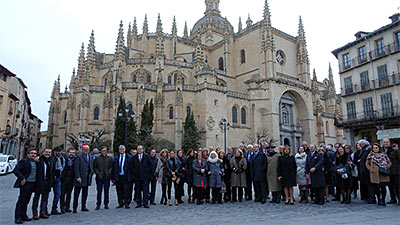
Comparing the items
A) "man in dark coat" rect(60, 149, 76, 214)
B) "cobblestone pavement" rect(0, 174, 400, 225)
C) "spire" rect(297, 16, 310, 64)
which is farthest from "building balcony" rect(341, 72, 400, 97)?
"man in dark coat" rect(60, 149, 76, 214)

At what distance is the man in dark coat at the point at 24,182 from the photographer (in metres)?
6.45

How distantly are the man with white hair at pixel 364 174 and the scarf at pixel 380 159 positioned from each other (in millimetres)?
420

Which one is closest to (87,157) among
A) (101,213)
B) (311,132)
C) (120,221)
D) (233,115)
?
(101,213)

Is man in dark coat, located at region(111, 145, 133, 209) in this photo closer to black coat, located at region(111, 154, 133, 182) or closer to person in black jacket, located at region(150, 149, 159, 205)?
black coat, located at region(111, 154, 133, 182)

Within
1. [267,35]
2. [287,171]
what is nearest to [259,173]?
[287,171]

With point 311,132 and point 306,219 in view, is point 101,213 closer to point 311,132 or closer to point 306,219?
point 306,219

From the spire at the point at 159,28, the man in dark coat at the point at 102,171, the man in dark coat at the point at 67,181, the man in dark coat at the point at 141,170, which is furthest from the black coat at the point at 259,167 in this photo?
the spire at the point at 159,28

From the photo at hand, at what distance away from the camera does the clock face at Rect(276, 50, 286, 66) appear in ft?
133

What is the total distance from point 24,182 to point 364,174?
348 inches

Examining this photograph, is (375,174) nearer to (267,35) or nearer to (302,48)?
(267,35)

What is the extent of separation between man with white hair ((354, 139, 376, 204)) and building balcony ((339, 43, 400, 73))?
18.1 metres

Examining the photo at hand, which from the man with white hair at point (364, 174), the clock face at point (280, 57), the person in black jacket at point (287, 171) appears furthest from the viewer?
the clock face at point (280, 57)

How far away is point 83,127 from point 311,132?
28.5 meters

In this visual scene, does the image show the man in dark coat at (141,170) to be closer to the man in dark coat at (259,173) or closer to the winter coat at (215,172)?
the winter coat at (215,172)
